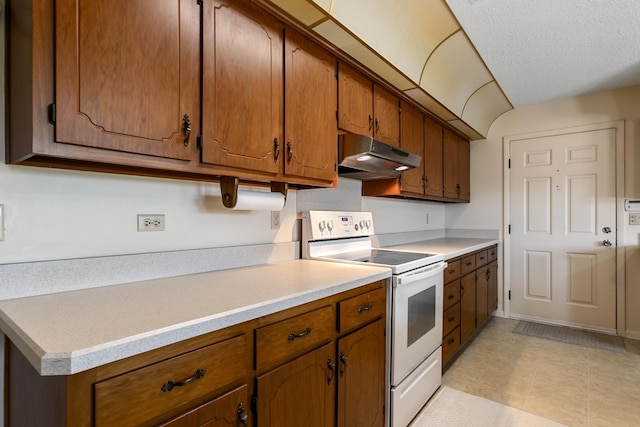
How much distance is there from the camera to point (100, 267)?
122 cm

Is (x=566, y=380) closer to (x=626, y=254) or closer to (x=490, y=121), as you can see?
(x=626, y=254)

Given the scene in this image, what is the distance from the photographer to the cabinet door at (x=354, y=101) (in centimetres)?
190

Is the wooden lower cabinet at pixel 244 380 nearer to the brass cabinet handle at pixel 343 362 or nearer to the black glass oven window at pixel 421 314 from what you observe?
the brass cabinet handle at pixel 343 362

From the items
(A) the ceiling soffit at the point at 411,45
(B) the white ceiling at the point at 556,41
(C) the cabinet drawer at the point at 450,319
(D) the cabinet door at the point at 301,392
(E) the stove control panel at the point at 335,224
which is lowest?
(C) the cabinet drawer at the point at 450,319

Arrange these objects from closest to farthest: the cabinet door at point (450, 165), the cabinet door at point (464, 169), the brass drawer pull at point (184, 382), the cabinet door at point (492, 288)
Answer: the brass drawer pull at point (184, 382) → the cabinet door at point (450, 165) → the cabinet door at point (492, 288) → the cabinet door at point (464, 169)

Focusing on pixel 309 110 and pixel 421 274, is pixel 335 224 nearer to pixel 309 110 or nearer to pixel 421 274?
pixel 421 274

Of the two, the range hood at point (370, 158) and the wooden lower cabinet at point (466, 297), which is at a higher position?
the range hood at point (370, 158)

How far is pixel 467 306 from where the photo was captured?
108 inches

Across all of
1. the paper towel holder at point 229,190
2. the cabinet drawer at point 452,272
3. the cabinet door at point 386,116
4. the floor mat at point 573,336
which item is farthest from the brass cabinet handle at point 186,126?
the floor mat at point 573,336

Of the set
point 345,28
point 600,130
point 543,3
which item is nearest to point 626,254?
point 600,130

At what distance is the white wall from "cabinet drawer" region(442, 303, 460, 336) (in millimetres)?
1729

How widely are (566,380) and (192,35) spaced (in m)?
3.12

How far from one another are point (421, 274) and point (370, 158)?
29.5 inches

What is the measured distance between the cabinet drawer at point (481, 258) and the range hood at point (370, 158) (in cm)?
131
